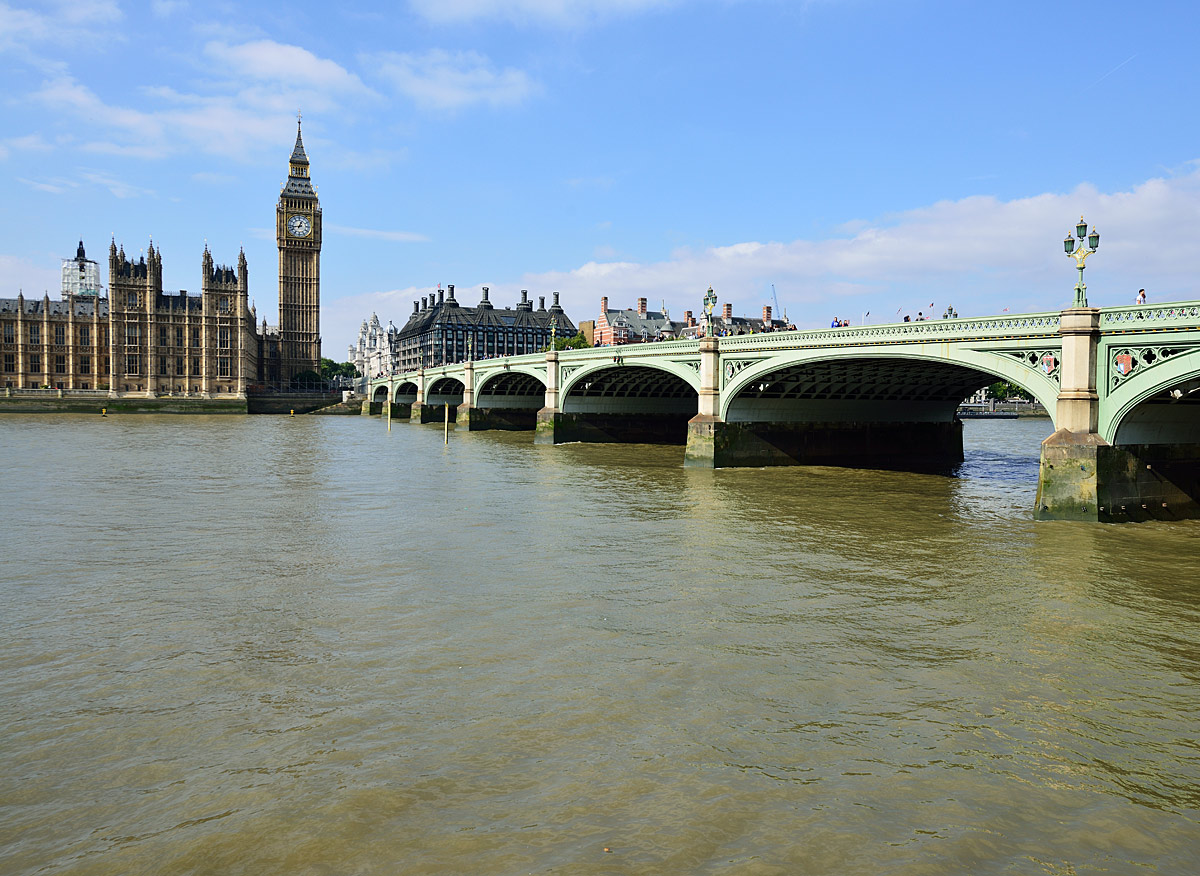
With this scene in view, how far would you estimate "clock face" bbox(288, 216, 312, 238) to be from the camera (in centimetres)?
14950

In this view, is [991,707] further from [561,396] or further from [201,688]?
[561,396]

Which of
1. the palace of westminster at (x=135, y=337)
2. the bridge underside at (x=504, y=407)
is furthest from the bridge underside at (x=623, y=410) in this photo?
the palace of westminster at (x=135, y=337)

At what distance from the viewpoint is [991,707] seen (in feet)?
28.2

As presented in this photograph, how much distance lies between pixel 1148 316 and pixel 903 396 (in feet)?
69.2

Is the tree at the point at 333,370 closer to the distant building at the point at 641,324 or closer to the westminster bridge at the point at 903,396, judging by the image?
the distant building at the point at 641,324

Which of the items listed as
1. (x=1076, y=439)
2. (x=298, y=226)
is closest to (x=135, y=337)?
(x=298, y=226)

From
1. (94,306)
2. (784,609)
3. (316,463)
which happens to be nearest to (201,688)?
(784,609)

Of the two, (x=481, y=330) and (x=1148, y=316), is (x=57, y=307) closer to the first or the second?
(x=481, y=330)

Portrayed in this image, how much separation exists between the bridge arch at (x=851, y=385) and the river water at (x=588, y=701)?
38.5 feet

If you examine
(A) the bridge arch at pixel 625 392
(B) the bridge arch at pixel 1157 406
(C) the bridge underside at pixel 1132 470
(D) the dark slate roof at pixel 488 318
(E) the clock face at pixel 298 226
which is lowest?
(C) the bridge underside at pixel 1132 470

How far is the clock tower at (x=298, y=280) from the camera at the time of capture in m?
148

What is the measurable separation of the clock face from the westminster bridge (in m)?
95.3

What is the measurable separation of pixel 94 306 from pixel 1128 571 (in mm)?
126708

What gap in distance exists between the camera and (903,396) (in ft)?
133
